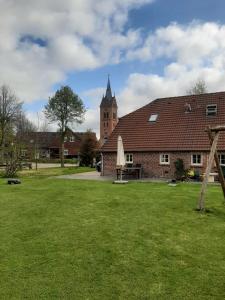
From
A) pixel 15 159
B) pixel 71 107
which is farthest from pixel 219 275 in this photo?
pixel 71 107

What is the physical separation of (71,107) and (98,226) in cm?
4163

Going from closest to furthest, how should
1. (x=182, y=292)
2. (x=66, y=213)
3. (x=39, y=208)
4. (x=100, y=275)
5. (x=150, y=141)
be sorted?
(x=182, y=292) → (x=100, y=275) → (x=66, y=213) → (x=39, y=208) → (x=150, y=141)

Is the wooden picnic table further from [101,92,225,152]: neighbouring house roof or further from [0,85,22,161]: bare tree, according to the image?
[0,85,22,161]: bare tree

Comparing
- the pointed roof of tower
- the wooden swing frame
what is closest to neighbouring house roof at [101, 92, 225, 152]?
the wooden swing frame

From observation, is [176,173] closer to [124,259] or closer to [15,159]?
[15,159]

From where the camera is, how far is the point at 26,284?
5.95 meters

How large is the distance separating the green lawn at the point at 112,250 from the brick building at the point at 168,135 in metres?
12.5

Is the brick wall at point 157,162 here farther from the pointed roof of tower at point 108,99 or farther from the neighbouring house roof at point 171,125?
the pointed roof of tower at point 108,99

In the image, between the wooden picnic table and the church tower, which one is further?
the church tower

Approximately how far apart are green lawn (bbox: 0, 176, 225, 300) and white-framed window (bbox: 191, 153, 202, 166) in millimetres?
12108

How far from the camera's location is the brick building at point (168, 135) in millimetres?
24750

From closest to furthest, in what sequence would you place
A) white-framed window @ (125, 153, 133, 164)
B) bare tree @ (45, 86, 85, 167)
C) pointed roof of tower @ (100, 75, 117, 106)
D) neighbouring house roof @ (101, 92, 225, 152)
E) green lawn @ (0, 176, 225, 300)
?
1. green lawn @ (0, 176, 225, 300)
2. neighbouring house roof @ (101, 92, 225, 152)
3. white-framed window @ (125, 153, 133, 164)
4. bare tree @ (45, 86, 85, 167)
5. pointed roof of tower @ (100, 75, 117, 106)

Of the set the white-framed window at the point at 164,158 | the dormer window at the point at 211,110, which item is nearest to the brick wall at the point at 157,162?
the white-framed window at the point at 164,158

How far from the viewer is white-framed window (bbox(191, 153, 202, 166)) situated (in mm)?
24281
